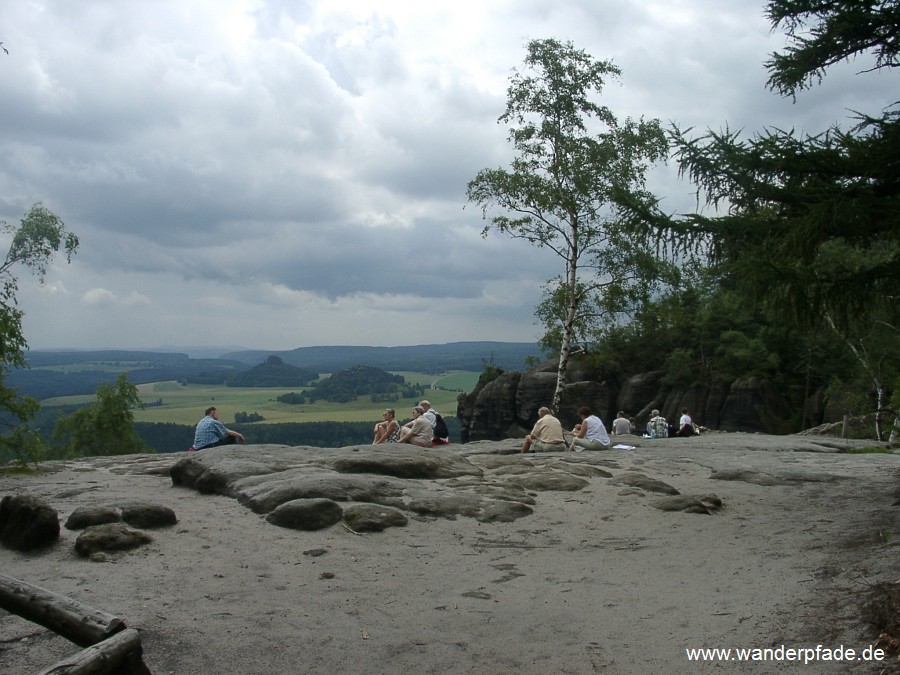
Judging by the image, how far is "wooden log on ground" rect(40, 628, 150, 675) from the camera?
4281 mm

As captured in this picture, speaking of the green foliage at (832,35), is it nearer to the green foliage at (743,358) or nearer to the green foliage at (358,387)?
the green foliage at (743,358)

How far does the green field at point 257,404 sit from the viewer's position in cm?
9162

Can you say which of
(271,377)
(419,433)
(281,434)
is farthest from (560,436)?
(271,377)

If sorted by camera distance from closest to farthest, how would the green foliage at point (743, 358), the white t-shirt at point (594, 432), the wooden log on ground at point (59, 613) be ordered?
the wooden log on ground at point (59, 613)
the white t-shirt at point (594, 432)
the green foliage at point (743, 358)


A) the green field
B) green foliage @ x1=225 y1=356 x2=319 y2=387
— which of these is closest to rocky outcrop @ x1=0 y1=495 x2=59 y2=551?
the green field

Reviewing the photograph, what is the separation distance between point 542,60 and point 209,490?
2130cm

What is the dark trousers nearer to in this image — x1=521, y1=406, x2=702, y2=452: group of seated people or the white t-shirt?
x1=521, y1=406, x2=702, y2=452: group of seated people

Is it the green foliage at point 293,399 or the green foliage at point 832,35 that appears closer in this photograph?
the green foliage at point 832,35

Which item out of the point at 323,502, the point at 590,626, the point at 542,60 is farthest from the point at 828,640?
the point at 542,60

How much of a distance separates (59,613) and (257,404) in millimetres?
111706

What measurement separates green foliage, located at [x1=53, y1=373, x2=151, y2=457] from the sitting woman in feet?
89.6

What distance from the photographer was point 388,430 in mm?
18250

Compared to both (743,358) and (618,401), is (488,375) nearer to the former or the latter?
(618,401)

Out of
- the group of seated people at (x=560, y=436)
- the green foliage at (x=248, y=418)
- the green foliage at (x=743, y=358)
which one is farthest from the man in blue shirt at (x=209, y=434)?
the green foliage at (x=248, y=418)
